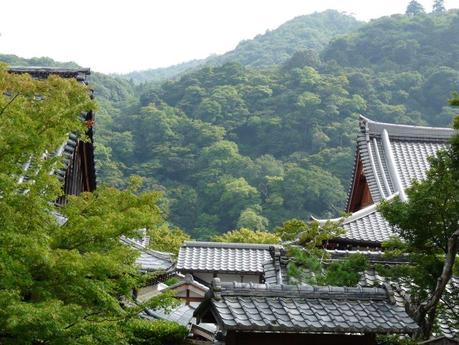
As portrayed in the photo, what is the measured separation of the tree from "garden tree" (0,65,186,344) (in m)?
3.13

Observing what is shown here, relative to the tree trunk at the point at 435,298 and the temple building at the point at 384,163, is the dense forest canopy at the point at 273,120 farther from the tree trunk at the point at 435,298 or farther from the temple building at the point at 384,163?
the tree trunk at the point at 435,298

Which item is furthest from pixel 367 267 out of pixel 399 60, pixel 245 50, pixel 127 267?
pixel 245 50

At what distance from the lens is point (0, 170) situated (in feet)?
22.6

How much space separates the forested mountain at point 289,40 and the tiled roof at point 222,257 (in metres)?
89.2

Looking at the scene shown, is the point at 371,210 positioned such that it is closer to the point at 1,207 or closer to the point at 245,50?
the point at 1,207

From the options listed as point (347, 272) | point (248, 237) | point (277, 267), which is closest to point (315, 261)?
point (277, 267)

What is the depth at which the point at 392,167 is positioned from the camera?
1880 centimetres

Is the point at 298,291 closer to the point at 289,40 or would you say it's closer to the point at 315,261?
the point at 315,261

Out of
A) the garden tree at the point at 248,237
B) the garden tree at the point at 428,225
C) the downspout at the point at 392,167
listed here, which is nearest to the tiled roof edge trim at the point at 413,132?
the downspout at the point at 392,167

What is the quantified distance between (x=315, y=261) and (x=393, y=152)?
1038cm

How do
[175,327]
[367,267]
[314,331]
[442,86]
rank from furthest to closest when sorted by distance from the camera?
[442,86] → [175,327] → [367,267] → [314,331]

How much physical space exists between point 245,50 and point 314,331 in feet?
393

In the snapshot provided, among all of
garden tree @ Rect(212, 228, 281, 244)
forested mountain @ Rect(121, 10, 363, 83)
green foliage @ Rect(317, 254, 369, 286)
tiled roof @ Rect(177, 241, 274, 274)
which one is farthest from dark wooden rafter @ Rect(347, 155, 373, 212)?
forested mountain @ Rect(121, 10, 363, 83)

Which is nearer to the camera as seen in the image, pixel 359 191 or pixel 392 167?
pixel 392 167
